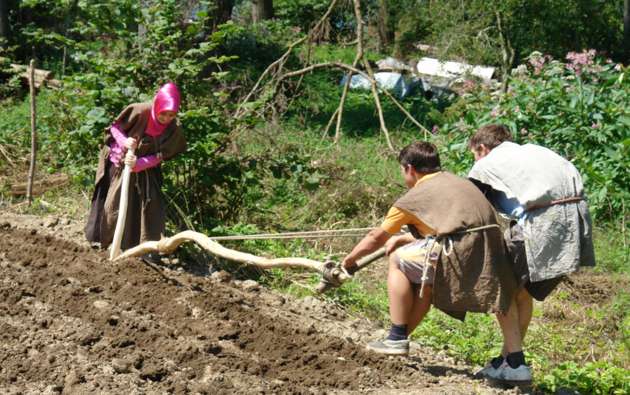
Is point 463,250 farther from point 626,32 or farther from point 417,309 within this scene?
point 626,32

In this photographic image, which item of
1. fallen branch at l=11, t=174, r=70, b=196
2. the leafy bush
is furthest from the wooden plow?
the leafy bush

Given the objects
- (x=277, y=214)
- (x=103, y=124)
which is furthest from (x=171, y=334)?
(x=277, y=214)

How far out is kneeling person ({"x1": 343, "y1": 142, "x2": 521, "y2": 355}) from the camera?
516cm

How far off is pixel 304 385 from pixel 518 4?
11.9m

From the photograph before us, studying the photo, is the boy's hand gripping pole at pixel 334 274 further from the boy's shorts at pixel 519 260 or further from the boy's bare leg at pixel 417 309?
the boy's shorts at pixel 519 260

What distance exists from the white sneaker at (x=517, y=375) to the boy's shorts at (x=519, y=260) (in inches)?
15.9

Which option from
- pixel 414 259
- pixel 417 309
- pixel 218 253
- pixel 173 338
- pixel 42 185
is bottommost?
pixel 42 185

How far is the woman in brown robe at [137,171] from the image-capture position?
7.58 metres

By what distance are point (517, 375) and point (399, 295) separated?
0.77m

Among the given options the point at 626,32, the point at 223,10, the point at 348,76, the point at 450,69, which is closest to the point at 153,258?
the point at 348,76

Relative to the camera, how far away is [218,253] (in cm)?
644

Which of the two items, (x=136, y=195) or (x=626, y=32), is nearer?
(x=136, y=195)

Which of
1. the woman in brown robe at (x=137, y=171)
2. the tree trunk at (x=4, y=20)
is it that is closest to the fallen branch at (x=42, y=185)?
the woman in brown robe at (x=137, y=171)

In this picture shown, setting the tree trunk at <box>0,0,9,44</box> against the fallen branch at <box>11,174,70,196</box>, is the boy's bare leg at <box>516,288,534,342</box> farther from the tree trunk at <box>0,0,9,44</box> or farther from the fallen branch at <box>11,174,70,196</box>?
the tree trunk at <box>0,0,9,44</box>
